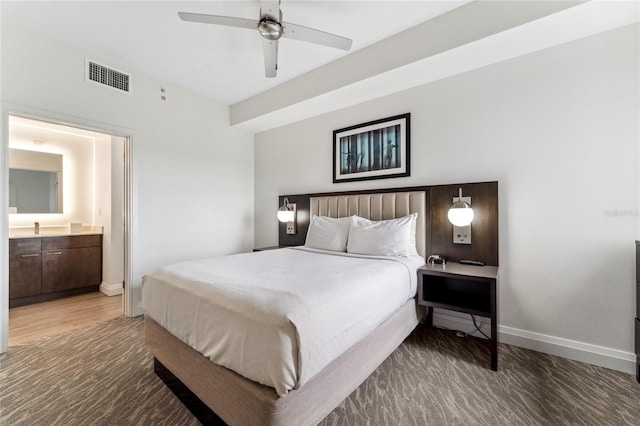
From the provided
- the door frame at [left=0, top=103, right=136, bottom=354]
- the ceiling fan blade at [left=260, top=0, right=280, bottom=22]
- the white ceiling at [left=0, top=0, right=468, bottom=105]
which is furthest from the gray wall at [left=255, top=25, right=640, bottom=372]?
the door frame at [left=0, top=103, right=136, bottom=354]

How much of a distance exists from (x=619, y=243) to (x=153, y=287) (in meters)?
3.47

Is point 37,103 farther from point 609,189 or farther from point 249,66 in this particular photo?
point 609,189

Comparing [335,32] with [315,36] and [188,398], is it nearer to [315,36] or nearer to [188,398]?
[315,36]

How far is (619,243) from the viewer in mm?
2014

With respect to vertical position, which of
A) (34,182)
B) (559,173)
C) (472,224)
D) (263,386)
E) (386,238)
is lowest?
(263,386)

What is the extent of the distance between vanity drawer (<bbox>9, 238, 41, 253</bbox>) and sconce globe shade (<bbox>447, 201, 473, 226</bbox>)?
505cm

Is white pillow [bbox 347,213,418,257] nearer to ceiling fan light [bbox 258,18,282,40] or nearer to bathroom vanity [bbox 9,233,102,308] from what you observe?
ceiling fan light [bbox 258,18,282,40]

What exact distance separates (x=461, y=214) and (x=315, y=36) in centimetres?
193

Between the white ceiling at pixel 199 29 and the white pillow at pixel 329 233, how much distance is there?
184cm

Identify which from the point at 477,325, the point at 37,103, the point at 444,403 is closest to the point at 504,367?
the point at 477,325

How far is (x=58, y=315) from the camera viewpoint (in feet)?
10.3

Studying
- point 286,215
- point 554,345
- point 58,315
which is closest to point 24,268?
point 58,315

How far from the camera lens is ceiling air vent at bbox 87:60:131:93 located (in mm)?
2796

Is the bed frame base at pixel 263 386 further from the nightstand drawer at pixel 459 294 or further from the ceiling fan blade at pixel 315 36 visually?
the ceiling fan blade at pixel 315 36
